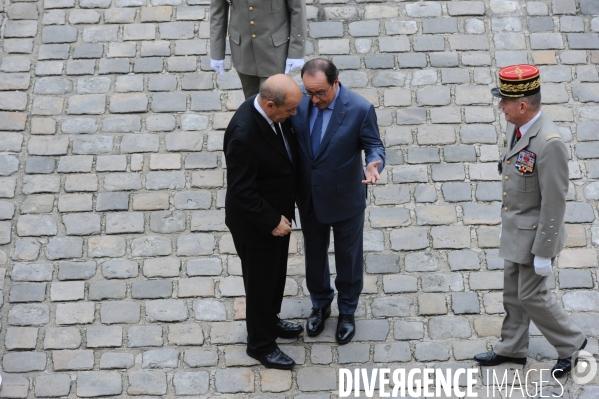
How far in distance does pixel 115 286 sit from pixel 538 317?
289 cm

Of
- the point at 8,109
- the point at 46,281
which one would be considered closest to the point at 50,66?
the point at 8,109

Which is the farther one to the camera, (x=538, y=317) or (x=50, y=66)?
(x=50, y=66)

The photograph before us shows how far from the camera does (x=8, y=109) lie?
739cm

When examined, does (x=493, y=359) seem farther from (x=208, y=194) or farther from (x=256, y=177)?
(x=208, y=194)

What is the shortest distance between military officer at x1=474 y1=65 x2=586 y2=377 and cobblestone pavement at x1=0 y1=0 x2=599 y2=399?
1.07 ft

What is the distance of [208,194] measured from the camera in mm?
6797

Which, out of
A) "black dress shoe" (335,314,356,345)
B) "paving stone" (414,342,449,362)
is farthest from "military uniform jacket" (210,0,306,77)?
"paving stone" (414,342,449,362)

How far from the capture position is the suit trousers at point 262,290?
531 cm

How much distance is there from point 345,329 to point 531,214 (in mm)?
1485

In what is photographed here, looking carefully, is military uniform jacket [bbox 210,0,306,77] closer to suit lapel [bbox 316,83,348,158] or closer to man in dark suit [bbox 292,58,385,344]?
man in dark suit [bbox 292,58,385,344]

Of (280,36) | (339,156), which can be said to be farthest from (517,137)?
(280,36)

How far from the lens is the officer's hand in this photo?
5109 mm

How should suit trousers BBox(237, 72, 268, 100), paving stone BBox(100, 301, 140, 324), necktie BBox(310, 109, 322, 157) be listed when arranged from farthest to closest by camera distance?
1. suit trousers BBox(237, 72, 268, 100)
2. paving stone BBox(100, 301, 140, 324)
3. necktie BBox(310, 109, 322, 157)

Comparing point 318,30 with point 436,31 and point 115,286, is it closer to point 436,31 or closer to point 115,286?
point 436,31
